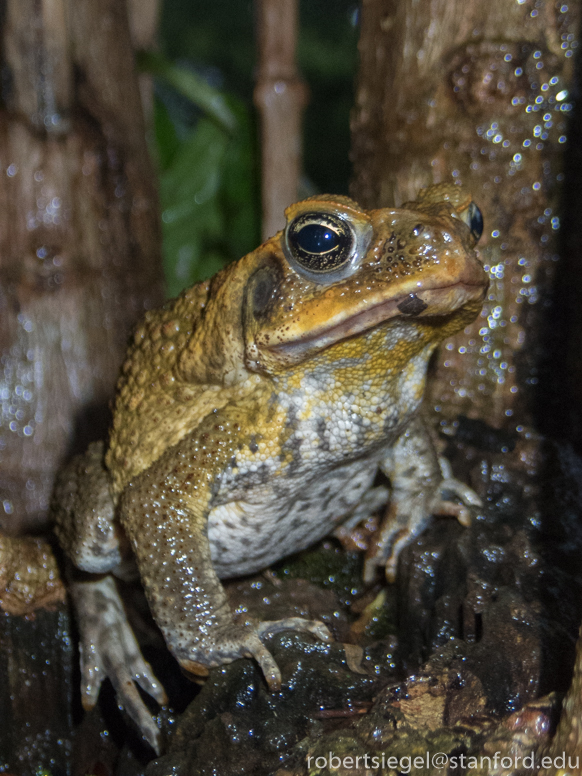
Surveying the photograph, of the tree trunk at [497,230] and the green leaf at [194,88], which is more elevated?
the green leaf at [194,88]

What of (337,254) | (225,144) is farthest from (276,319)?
(225,144)

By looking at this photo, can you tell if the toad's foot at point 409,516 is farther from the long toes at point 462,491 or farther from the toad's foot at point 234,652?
the toad's foot at point 234,652

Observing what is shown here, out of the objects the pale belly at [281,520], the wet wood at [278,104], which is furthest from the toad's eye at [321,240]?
the wet wood at [278,104]

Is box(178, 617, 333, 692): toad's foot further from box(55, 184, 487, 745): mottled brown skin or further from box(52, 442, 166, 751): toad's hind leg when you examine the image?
box(52, 442, 166, 751): toad's hind leg

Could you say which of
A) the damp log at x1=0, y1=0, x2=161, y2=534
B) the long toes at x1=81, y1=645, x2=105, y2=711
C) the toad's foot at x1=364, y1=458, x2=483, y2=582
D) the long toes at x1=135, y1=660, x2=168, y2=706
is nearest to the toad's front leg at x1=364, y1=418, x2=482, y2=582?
the toad's foot at x1=364, y1=458, x2=483, y2=582

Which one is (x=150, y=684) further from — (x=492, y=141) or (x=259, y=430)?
(x=492, y=141)

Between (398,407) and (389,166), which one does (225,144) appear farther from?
(398,407)

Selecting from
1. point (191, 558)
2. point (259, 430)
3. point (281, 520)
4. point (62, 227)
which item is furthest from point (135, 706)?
point (62, 227)
